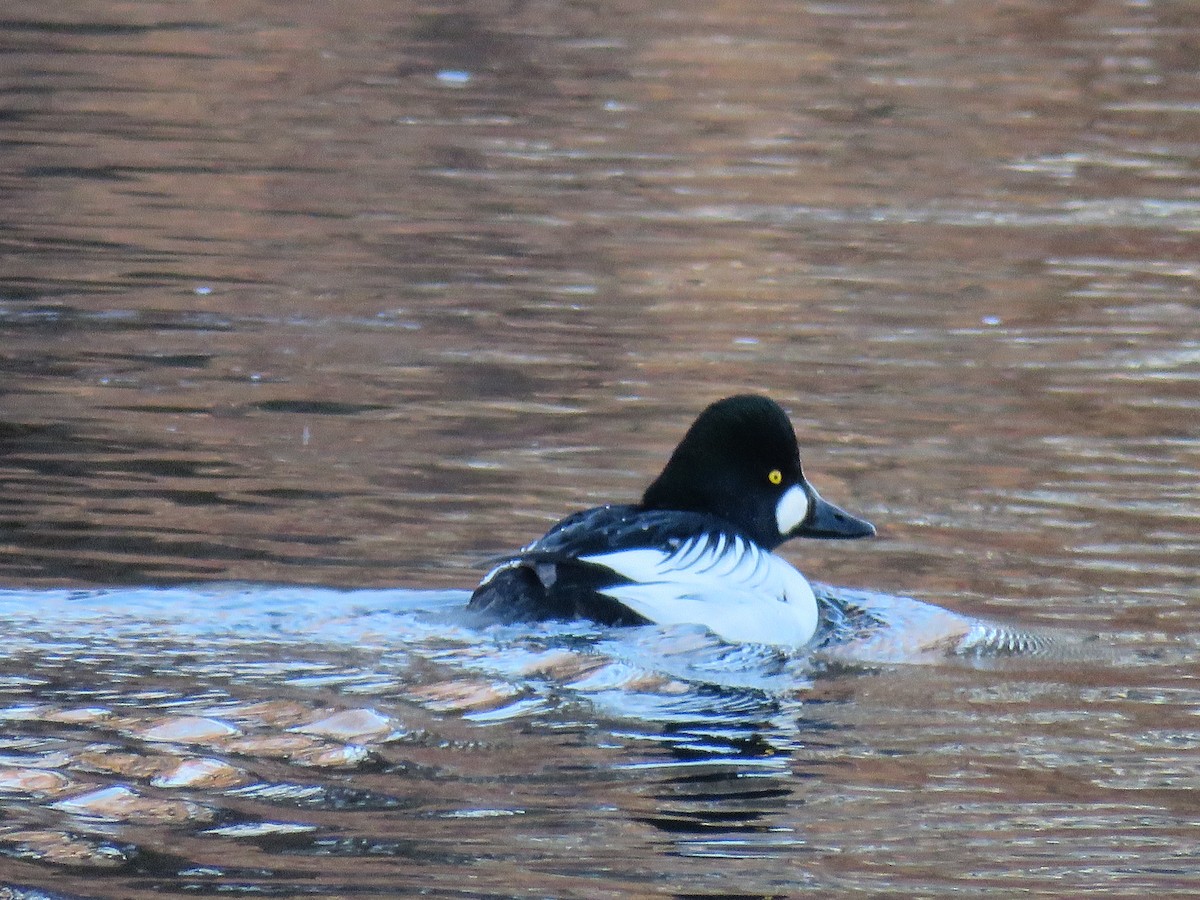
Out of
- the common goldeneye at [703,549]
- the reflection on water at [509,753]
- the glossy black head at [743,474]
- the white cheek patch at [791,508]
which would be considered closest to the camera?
the reflection on water at [509,753]

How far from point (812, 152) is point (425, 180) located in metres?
2.90

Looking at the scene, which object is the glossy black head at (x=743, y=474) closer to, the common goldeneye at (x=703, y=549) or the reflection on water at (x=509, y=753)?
the common goldeneye at (x=703, y=549)

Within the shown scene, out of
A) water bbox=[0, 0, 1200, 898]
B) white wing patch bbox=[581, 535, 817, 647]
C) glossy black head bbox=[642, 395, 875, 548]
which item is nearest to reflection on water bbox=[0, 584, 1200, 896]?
water bbox=[0, 0, 1200, 898]

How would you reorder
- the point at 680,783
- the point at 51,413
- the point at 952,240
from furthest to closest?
the point at 952,240 → the point at 51,413 → the point at 680,783

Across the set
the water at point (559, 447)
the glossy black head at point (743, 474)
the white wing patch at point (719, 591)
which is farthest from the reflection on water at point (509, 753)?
the glossy black head at point (743, 474)

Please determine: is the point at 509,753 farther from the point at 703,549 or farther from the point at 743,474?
the point at 743,474

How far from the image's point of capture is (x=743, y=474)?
7.04m

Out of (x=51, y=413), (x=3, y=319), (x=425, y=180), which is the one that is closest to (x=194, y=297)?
(x=3, y=319)

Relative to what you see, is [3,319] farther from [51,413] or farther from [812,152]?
[812,152]

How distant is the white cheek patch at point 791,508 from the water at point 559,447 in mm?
391

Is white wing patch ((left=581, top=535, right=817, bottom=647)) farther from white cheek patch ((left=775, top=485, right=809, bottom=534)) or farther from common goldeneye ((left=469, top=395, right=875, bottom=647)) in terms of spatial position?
white cheek patch ((left=775, top=485, right=809, bottom=534))

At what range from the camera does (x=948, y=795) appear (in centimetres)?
516

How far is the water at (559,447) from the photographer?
15.9ft

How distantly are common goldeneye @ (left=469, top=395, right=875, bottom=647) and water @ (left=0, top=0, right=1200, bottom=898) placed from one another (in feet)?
0.48
